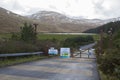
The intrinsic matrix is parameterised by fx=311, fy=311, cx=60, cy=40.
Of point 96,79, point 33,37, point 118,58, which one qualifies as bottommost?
point 96,79

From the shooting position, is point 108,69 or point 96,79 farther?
point 96,79

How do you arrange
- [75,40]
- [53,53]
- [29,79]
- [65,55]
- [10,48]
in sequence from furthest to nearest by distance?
[75,40]
[53,53]
[65,55]
[10,48]
[29,79]

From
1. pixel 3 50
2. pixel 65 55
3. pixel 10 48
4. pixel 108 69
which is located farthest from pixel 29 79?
pixel 65 55

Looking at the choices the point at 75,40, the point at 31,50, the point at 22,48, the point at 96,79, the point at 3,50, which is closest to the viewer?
the point at 96,79

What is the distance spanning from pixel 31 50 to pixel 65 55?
8.85 metres

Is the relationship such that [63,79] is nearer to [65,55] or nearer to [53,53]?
[65,55]

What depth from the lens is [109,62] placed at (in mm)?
15156

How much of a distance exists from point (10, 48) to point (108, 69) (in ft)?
58.9

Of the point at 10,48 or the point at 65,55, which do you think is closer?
the point at 10,48

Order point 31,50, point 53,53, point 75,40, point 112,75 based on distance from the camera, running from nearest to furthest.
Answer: point 112,75 → point 31,50 → point 53,53 → point 75,40

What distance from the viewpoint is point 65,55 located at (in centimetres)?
4862

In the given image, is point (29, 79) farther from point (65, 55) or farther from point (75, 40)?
point (75, 40)

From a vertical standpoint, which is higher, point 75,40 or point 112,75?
point 75,40

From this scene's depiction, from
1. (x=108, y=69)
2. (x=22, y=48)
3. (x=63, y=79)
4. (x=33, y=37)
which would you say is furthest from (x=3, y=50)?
(x=33, y=37)
